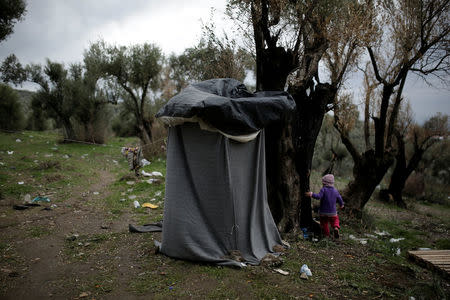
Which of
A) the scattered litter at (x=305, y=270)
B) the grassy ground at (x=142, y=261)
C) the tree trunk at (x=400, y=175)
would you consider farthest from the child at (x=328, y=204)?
the tree trunk at (x=400, y=175)

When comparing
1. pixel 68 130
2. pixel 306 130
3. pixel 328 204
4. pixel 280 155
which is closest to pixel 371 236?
pixel 328 204

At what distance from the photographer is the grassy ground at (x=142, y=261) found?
354 centimetres

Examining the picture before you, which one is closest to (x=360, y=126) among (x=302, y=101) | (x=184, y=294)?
(x=302, y=101)

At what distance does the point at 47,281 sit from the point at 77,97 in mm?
16951

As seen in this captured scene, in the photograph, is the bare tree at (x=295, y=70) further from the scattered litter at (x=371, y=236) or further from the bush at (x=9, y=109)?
the bush at (x=9, y=109)

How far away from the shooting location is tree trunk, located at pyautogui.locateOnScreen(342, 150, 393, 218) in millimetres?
8375

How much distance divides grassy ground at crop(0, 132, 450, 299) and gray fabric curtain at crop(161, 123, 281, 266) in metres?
0.32

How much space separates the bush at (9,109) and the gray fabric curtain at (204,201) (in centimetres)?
2144

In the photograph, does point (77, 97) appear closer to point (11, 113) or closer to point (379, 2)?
point (11, 113)

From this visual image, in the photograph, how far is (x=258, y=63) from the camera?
19.7ft

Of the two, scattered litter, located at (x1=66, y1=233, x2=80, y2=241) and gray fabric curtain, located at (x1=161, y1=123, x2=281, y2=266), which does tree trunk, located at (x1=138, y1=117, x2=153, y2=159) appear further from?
gray fabric curtain, located at (x1=161, y1=123, x2=281, y2=266)

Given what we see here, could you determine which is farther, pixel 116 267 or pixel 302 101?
pixel 302 101

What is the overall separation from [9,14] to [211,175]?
1014cm

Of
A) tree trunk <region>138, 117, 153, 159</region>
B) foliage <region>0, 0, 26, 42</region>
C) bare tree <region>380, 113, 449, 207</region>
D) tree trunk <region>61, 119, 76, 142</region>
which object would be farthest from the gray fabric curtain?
tree trunk <region>61, 119, 76, 142</region>
